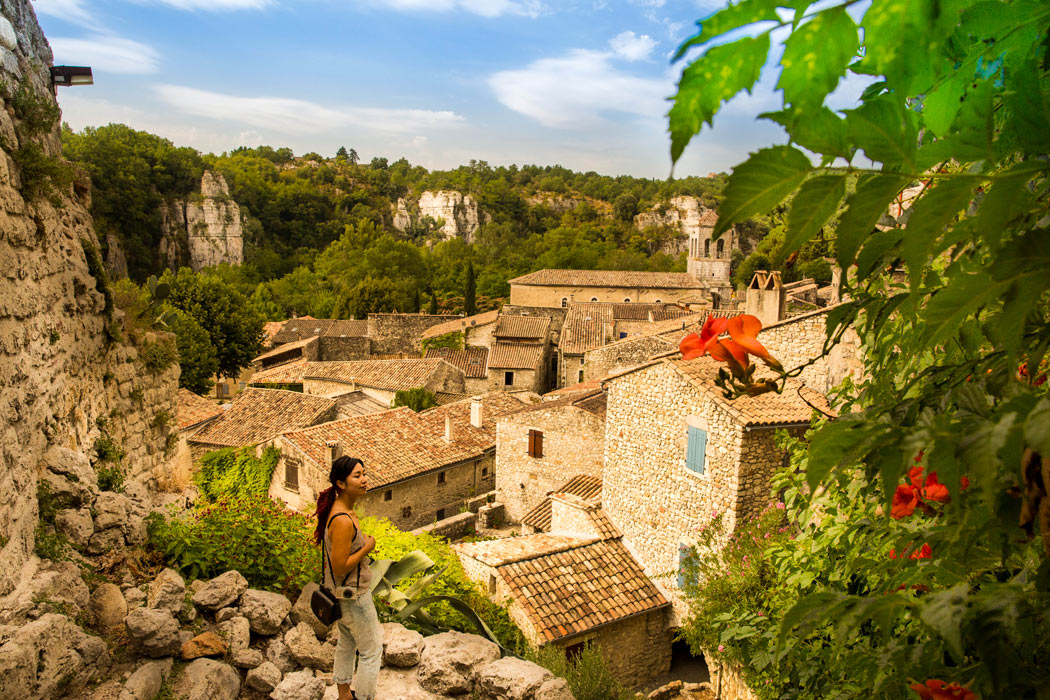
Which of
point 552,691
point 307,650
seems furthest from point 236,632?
point 552,691

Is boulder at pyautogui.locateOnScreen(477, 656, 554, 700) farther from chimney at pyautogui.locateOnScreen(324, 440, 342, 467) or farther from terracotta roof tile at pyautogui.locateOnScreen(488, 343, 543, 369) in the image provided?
terracotta roof tile at pyautogui.locateOnScreen(488, 343, 543, 369)

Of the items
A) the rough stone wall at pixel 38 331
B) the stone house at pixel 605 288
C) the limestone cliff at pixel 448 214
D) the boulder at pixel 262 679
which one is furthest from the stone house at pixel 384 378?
the limestone cliff at pixel 448 214

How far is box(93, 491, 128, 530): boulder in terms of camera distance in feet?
16.3

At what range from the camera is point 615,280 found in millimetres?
48375

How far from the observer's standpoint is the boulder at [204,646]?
A: 14.1 ft

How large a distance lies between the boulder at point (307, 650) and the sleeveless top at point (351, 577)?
749 millimetres

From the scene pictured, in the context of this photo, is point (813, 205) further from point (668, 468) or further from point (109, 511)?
point (668, 468)

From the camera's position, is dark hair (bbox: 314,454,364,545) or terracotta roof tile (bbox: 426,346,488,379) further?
terracotta roof tile (bbox: 426,346,488,379)

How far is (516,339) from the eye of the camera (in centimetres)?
3478

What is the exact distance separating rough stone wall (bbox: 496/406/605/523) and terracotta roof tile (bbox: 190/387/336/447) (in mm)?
6352

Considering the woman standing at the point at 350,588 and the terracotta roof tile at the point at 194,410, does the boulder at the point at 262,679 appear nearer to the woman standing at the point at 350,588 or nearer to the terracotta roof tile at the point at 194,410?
the woman standing at the point at 350,588

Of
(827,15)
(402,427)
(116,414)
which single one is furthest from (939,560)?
(402,427)

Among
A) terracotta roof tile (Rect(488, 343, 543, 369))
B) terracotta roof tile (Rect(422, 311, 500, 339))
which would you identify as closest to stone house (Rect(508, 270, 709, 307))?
terracotta roof tile (Rect(422, 311, 500, 339))

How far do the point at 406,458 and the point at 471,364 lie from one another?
12673 millimetres
